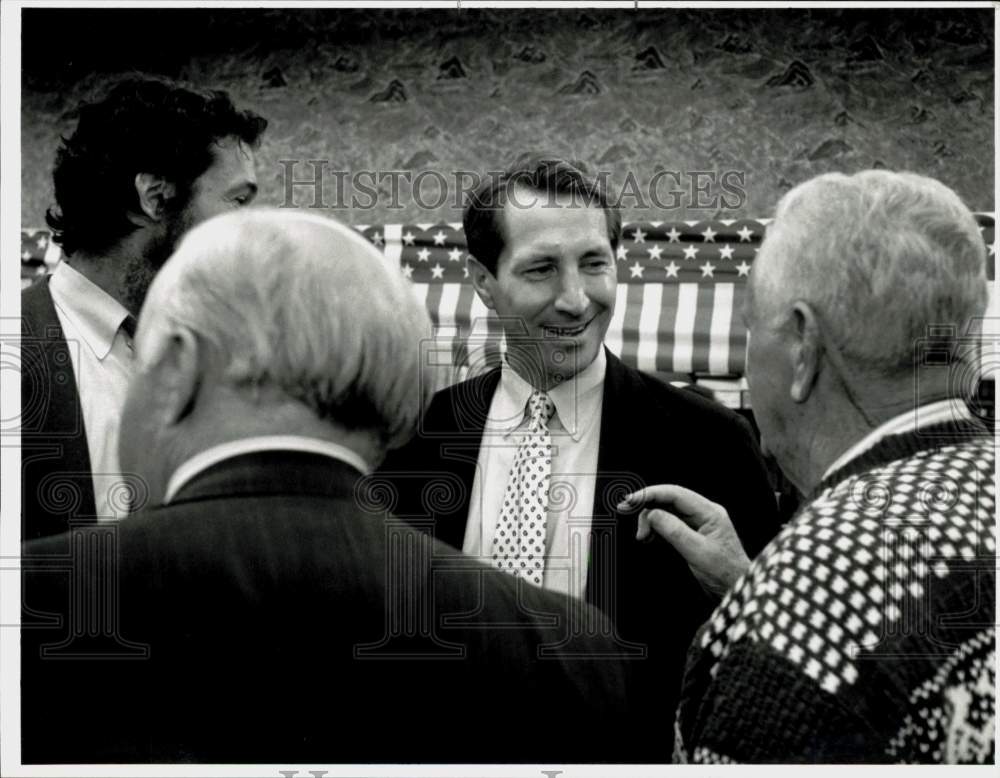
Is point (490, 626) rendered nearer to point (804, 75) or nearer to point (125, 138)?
point (125, 138)

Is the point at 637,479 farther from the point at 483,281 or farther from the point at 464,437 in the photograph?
the point at 483,281

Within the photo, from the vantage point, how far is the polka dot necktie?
2012mm

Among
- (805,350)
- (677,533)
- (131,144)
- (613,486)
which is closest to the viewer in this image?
(805,350)

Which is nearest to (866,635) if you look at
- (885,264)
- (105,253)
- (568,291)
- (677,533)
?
(885,264)

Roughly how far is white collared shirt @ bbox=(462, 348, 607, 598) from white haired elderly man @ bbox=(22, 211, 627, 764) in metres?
0.57

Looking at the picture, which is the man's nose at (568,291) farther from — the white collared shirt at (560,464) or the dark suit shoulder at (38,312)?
the dark suit shoulder at (38,312)

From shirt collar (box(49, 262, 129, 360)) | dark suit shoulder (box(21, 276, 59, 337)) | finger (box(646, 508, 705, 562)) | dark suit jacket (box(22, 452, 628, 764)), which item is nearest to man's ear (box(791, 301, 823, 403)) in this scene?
dark suit jacket (box(22, 452, 628, 764))

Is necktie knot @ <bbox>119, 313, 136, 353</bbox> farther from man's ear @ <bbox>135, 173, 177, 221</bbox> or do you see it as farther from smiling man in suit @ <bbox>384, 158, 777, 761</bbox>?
smiling man in suit @ <bbox>384, 158, 777, 761</bbox>

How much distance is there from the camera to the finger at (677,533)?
6.40 feet

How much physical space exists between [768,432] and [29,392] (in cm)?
123

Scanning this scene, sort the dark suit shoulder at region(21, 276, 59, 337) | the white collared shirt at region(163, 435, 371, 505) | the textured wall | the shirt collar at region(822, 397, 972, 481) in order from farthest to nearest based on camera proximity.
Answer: the textured wall → the dark suit shoulder at region(21, 276, 59, 337) → the shirt collar at region(822, 397, 972, 481) → the white collared shirt at region(163, 435, 371, 505)

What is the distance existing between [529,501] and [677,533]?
0.26m

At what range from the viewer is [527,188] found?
210cm

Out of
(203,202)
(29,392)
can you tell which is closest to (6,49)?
(203,202)
